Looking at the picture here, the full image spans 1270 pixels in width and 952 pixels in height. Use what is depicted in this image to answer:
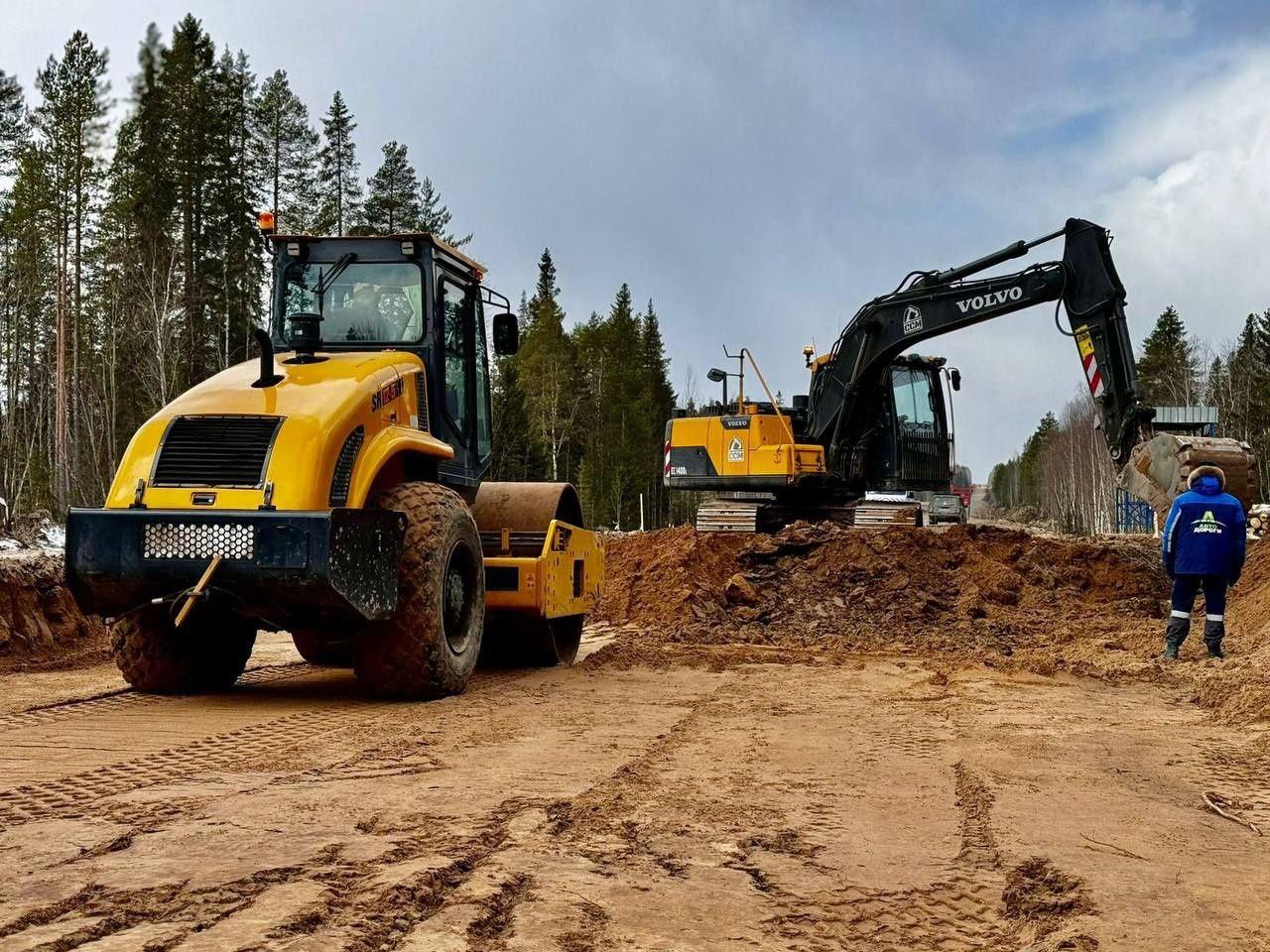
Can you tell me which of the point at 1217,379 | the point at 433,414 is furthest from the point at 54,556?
the point at 1217,379

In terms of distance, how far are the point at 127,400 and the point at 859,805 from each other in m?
37.9

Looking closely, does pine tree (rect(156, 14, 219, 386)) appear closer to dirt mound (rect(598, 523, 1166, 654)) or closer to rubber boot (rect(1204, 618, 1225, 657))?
dirt mound (rect(598, 523, 1166, 654))

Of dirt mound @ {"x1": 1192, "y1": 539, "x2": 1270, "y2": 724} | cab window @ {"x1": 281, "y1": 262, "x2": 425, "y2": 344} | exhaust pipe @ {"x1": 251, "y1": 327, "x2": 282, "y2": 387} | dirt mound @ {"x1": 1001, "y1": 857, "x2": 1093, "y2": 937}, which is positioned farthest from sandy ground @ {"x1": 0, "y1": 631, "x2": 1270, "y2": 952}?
cab window @ {"x1": 281, "y1": 262, "x2": 425, "y2": 344}

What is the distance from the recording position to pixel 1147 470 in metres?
13.1

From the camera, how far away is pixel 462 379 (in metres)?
9.80

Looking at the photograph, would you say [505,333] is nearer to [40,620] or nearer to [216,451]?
[216,451]

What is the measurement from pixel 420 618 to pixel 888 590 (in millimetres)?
8614

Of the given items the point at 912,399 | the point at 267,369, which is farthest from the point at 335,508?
the point at 912,399

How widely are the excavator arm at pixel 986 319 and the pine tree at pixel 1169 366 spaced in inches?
1456

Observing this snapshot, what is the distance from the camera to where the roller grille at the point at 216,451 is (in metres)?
7.26

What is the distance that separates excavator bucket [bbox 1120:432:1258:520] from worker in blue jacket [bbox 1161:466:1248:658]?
2207 mm

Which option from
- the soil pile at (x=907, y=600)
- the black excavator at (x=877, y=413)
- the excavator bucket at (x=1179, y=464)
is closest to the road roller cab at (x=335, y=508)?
the soil pile at (x=907, y=600)

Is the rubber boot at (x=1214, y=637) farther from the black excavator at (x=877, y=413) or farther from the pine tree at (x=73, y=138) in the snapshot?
the pine tree at (x=73, y=138)

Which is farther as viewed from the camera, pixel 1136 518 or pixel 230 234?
pixel 1136 518
